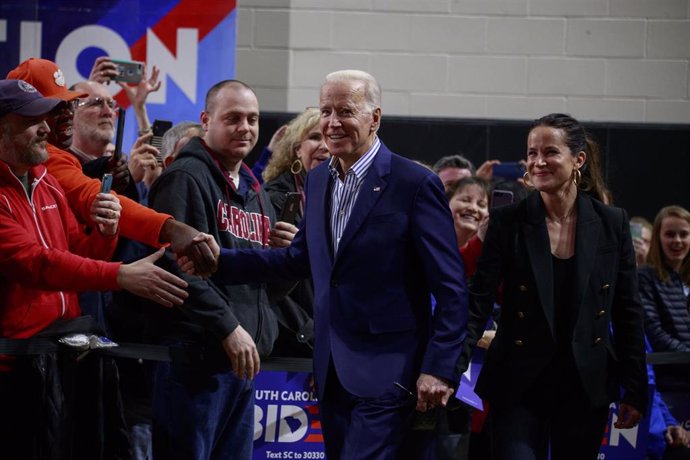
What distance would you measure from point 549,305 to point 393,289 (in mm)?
592

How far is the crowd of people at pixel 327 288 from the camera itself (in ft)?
10.1

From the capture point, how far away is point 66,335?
3.29 m

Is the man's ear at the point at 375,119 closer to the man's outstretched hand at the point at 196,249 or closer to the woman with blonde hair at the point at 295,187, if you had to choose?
the man's outstretched hand at the point at 196,249

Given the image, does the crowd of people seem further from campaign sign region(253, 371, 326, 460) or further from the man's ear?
campaign sign region(253, 371, 326, 460)

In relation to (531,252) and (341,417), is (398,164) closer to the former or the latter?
(531,252)

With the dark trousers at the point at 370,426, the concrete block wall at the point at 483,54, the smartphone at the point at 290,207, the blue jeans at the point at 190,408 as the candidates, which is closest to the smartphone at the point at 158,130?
the smartphone at the point at 290,207

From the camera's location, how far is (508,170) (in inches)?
261

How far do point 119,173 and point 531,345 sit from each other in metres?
1.62

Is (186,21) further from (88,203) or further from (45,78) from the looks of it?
(88,203)

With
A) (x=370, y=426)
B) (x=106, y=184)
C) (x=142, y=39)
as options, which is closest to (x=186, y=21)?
(x=142, y=39)

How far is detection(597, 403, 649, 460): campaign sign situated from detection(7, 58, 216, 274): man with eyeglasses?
223 centimetres

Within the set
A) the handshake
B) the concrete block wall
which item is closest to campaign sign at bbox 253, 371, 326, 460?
the handshake

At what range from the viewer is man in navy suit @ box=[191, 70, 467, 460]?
3.00 m

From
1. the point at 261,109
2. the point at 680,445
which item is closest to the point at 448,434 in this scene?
the point at 680,445
